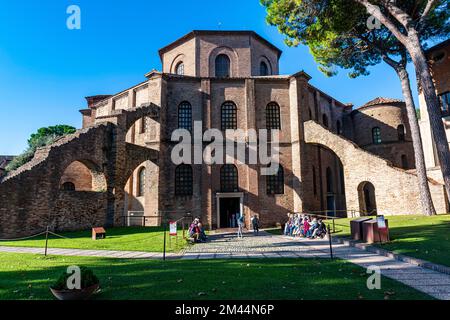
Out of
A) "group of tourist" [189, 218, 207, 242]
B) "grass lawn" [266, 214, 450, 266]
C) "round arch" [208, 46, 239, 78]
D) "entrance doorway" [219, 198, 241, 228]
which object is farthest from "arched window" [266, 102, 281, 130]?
"grass lawn" [266, 214, 450, 266]

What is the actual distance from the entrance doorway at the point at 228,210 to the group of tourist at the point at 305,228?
250 inches

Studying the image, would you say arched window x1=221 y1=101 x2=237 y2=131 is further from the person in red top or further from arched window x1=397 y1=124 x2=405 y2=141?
arched window x1=397 y1=124 x2=405 y2=141

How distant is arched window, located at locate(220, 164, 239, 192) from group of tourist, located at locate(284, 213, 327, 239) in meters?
6.66

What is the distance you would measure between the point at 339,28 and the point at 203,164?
13712 mm

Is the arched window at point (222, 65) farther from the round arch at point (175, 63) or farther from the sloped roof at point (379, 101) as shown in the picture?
the sloped roof at point (379, 101)

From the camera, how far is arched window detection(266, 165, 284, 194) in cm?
2256

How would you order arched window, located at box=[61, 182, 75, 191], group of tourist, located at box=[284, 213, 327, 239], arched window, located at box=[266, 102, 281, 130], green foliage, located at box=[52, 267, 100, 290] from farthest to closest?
arched window, located at box=[61, 182, 75, 191] → arched window, located at box=[266, 102, 281, 130] → group of tourist, located at box=[284, 213, 327, 239] → green foliage, located at box=[52, 267, 100, 290]

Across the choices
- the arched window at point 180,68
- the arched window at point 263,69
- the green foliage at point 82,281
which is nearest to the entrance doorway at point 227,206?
the arched window at point 263,69

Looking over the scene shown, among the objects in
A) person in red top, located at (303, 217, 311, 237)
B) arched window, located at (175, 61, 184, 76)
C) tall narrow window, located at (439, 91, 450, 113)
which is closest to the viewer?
person in red top, located at (303, 217, 311, 237)

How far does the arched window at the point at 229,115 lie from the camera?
23.2 metres

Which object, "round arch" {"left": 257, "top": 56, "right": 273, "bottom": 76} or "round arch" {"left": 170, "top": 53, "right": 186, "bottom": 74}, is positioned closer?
"round arch" {"left": 257, "top": 56, "right": 273, "bottom": 76}

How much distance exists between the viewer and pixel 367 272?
20.7 ft
